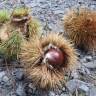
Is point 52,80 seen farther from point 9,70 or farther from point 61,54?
point 9,70

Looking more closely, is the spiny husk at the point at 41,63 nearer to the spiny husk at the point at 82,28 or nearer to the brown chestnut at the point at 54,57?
the brown chestnut at the point at 54,57

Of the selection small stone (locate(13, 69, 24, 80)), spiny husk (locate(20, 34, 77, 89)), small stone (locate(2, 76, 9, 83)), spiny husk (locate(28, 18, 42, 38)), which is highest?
spiny husk (locate(28, 18, 42, 38))

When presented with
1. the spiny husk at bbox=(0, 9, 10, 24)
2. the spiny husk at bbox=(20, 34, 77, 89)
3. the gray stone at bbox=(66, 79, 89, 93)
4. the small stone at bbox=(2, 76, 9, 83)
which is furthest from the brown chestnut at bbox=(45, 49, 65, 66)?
the spiny husk at bbox=(0, 9, 10, 24)

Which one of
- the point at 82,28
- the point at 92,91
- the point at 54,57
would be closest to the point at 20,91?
the point at 54,57

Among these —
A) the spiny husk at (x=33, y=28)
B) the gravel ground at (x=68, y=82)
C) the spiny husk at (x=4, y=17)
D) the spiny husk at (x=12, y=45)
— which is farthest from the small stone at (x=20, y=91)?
the spiny husk at (x=4, y=17)

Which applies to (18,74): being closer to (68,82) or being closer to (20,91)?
(20,91)

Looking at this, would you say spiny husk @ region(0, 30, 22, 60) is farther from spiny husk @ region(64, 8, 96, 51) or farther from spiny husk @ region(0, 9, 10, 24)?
spiny husk @ region(64, 8, 96, 51)
